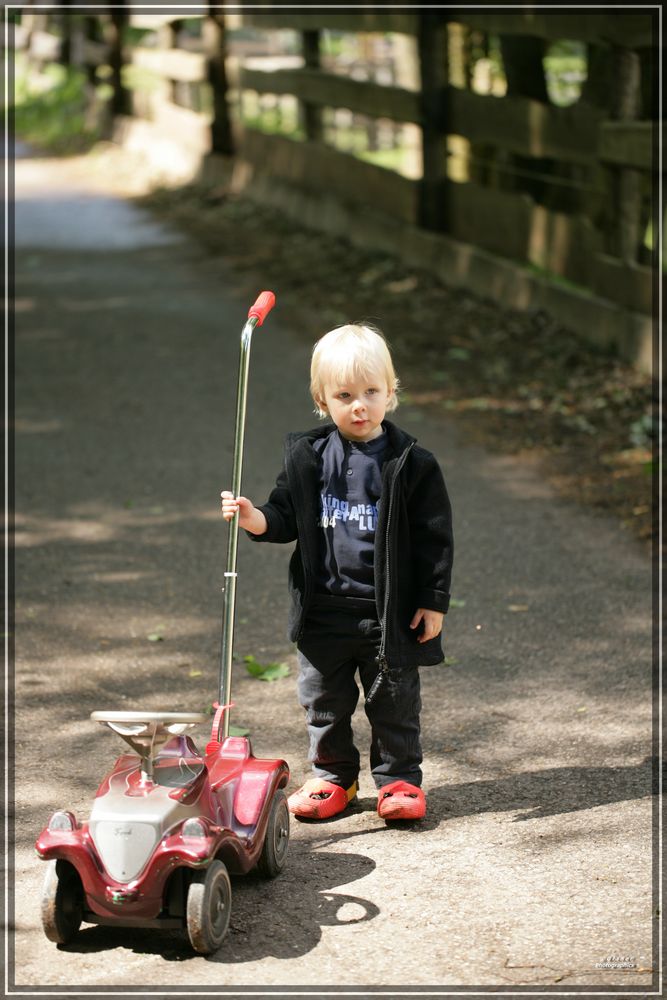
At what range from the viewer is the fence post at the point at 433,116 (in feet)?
32.6

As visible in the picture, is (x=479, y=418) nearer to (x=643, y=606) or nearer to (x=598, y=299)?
(x=598, y=299)

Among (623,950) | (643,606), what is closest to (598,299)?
(643,606)

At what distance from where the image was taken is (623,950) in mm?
3020

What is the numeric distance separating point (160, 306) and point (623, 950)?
7.89 metres

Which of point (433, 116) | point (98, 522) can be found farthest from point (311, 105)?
point (98, 522)

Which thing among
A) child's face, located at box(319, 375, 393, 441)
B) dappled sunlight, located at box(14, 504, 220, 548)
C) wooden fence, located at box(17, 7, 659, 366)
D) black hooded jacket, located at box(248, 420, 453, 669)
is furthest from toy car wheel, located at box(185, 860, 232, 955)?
wooden fence, located at box(17, 7, 659, 366)

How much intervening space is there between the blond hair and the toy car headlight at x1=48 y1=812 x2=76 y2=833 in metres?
1.27

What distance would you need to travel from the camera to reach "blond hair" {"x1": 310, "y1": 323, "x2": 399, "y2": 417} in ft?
11.5

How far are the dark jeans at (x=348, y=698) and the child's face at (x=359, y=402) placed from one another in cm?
46

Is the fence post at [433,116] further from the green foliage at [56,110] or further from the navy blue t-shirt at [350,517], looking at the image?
the green foliage at [56,110]

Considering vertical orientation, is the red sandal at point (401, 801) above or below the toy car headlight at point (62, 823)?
below

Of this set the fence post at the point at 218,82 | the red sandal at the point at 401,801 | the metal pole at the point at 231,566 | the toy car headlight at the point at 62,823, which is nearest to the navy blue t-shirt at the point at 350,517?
the metal pole at the point at 231,566

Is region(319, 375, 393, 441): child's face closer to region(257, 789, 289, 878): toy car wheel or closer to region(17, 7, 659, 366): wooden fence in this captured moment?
region(257, 789, 289, 878): toy car wheel

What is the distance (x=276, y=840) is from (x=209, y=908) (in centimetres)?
44
